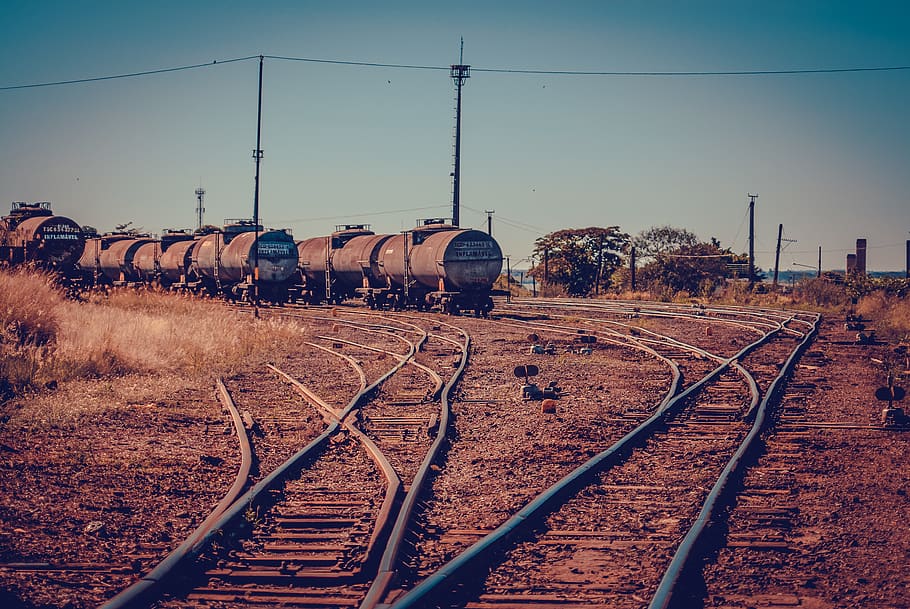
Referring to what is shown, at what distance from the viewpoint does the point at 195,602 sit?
15.2 feet

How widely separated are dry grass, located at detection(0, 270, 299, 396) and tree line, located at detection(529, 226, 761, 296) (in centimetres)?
3443

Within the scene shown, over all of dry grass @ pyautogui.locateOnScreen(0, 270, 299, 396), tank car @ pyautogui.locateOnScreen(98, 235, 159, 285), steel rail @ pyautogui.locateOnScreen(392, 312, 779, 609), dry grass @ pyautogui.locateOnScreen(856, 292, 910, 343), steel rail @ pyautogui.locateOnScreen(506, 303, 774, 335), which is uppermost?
tank car @ pyautogui.locateOnScreen(98, 235, 159, 285)

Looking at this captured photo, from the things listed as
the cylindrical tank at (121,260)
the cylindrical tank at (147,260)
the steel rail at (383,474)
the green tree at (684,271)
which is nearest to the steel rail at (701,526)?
the steel rail at (383,474)

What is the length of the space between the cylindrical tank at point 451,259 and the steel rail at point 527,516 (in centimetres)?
1860

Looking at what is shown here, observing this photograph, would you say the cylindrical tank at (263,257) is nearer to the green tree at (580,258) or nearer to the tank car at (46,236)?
the tank car at (46,236)

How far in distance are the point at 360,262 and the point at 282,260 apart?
3.79 meters

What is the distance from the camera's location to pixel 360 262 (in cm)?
3378

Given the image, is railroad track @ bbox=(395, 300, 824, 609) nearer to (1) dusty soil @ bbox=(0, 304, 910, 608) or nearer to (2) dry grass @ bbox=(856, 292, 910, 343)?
(1) dusty soil @ bbox=(0, 304, 910, 608)

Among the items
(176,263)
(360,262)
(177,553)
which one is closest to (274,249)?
(360,262)

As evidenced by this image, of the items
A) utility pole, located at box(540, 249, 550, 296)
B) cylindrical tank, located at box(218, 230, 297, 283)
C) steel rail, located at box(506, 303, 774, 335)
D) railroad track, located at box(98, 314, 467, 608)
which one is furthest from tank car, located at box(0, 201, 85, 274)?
utility pole, located at box(540, 249, 550, 296)

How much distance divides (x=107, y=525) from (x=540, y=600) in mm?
3112

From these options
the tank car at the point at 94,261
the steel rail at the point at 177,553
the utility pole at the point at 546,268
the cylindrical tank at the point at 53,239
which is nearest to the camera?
the steel rail at the point at 177,553

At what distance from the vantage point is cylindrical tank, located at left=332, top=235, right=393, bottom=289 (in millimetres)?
33375

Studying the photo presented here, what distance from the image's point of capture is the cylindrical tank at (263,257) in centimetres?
3456
